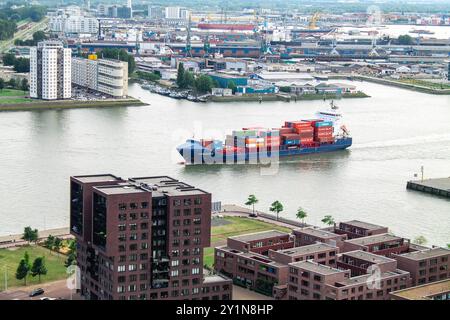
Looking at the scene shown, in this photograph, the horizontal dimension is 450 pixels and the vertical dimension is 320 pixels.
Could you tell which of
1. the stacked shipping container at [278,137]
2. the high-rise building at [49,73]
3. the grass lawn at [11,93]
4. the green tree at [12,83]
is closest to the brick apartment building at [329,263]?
the stacked shipping container at [278,137]

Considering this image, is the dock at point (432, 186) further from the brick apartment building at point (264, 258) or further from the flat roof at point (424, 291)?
the flat roof at point (424, 291)

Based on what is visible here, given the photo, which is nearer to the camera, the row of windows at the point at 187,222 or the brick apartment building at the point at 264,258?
the row of windows at the point at 187,222

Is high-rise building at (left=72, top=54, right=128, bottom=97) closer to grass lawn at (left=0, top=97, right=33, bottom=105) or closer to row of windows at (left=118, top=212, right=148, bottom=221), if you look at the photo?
grass lawn at (left=0, top=97, right=33, bottom=105)

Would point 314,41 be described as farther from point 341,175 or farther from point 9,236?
point 9,236

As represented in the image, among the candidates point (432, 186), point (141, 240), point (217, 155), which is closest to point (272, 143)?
point (217, 155)

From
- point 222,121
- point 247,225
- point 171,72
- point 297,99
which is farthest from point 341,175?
point 171,72

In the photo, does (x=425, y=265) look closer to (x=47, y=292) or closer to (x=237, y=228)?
(x=237, y=228)
